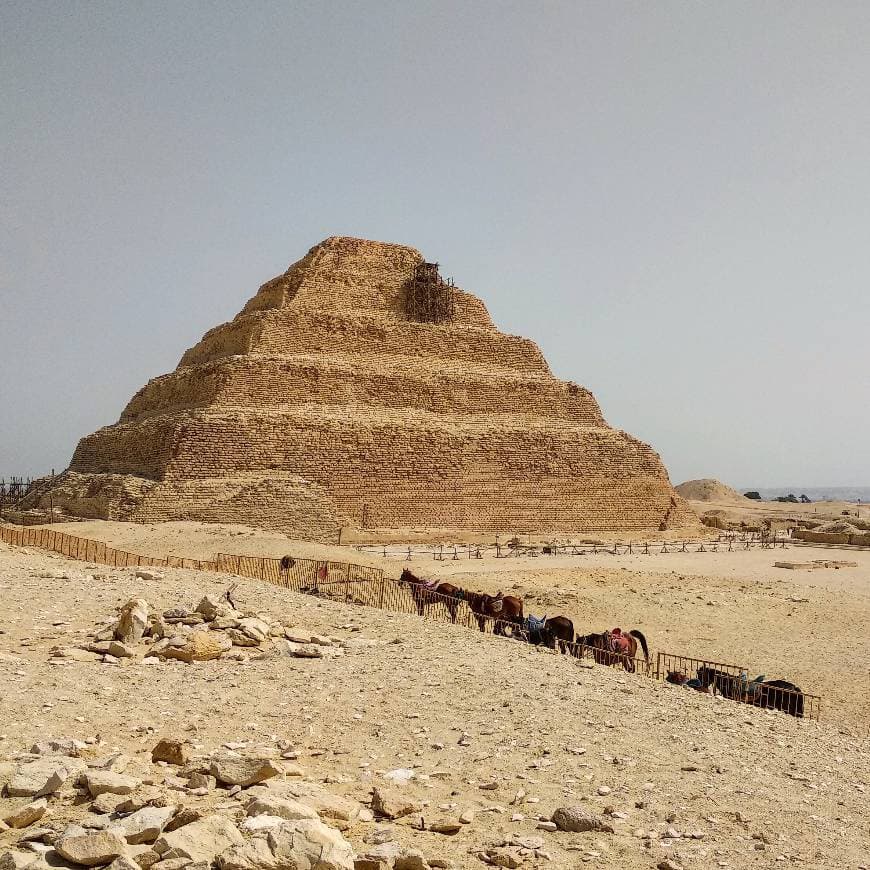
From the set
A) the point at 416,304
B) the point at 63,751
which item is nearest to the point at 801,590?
the point at 63,751

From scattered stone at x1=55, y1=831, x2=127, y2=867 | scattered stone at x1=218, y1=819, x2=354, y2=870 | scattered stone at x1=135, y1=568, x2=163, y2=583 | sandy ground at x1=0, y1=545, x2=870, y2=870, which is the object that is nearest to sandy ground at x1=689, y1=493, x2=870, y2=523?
scattered stone at x1=135, y1=568, x2=163, y2=583

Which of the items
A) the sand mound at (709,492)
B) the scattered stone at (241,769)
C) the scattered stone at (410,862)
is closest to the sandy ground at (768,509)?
the sand mound at (709,492)

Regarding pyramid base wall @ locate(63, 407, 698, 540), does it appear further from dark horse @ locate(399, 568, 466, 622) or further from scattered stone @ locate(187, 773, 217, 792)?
scattered stone @ locate(187, 773, 217, 792)

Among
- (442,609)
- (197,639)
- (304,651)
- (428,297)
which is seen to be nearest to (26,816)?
(197,639)

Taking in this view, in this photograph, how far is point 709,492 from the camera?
3994 inches

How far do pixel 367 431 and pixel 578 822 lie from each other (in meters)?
31.6

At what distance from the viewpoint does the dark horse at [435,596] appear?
15191mm

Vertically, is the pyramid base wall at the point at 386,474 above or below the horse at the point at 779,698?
above

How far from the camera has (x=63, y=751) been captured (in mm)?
5980

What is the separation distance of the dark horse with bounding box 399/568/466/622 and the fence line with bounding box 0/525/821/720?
2 cm

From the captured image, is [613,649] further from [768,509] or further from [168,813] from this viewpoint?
[768,509]

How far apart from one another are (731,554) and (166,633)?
2873cm

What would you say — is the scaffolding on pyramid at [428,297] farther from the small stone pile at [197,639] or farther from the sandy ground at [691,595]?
the small stone pile at [197,639]

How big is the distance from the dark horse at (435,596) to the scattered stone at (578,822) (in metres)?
8.98
